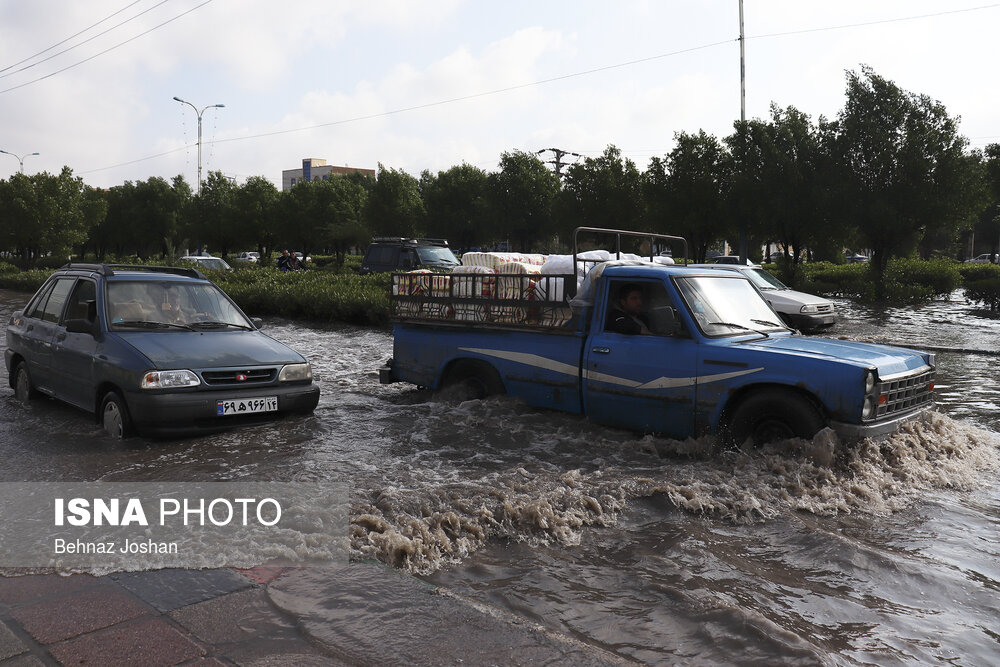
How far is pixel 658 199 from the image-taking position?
3181 cm

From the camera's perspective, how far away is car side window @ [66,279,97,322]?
7.65 meters

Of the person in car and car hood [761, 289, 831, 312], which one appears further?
car hood [761, 289, 831, 312]

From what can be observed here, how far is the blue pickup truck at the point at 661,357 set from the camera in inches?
234

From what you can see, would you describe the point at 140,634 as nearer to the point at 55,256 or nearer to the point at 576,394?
the point at 576,394

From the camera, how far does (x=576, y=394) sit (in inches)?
289

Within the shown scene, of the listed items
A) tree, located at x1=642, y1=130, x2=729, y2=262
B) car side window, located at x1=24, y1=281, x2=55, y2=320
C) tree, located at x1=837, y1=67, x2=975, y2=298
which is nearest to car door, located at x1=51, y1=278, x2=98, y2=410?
car side window, located at x1=24, y1=281, x2=55, y2=320

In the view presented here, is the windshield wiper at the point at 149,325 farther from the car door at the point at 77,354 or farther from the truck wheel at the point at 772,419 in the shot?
the truck wheel at the point at 772,419

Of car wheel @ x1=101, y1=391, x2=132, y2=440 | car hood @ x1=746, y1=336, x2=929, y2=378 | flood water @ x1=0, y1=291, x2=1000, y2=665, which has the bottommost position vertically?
flood water @ x1=0, y1=291, x2=1000, y2=665

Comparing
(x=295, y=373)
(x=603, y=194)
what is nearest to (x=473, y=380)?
(x=295, y=373)

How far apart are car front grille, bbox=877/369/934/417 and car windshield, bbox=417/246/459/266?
55.3ft

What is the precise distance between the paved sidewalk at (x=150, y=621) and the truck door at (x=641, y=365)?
11.7 feet

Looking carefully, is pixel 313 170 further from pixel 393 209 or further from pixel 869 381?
pixel 869 381

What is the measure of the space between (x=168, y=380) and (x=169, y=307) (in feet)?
4.69

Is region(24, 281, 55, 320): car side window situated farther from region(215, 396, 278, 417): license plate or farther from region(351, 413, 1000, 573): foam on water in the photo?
region(351, 413, 1000, 573): foam on water
